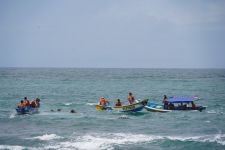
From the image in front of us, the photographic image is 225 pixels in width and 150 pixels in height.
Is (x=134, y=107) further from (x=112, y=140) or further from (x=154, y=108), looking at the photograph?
(x=112, y=140)

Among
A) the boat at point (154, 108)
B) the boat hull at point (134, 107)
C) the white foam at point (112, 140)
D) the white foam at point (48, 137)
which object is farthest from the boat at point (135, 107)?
the white foam at point (48, 137)

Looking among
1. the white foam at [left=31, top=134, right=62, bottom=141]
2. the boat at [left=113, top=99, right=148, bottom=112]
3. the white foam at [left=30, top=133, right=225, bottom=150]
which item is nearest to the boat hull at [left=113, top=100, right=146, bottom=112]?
the boat at [left=113, top=99, right=148, bottom=112]

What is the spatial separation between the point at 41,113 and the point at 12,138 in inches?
476

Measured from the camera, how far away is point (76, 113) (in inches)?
1462

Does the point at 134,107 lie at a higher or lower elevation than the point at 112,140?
higher

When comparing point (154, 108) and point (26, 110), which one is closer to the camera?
point (26, 110)

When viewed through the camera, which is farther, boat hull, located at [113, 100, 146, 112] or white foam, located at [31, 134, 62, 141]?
boat hull, located at [113, 100, 146, 112]

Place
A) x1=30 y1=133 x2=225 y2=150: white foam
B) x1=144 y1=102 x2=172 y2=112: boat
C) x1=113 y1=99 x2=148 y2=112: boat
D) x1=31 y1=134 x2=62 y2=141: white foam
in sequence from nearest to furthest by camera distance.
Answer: x1=30 y1=133 x2=225 y2=150: white foam, x1=31 y1=134 x2=62 y2=141: white foam, x1=113 y1=99 x2=148 y2=112: boat, x1=144 y1=102 x2=172 y2=112: boat

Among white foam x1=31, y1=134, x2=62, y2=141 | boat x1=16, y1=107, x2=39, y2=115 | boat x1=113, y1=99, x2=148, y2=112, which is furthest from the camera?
boat x1=113, y1=99, x2=148, y2=112

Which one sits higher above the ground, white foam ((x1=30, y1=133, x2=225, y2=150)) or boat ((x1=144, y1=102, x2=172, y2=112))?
boat ((x1=144, y1=102, x2=172, y2=112))

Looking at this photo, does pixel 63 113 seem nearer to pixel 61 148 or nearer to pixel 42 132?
pixel 42 132

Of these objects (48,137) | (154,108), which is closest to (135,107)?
(154,108)

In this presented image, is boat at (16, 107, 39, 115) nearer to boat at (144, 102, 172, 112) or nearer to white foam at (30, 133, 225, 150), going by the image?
white foam at (30, 133, 225, 150)

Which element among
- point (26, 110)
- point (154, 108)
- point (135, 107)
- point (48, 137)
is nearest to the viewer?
point (48, 137)
